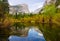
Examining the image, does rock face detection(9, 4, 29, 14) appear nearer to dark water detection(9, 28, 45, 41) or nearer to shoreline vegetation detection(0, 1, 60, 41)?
shoreline vegetation detection(0, 1, 60, 41)

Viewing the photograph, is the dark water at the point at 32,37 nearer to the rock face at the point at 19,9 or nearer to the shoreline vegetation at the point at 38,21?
the shoreline vegetation at the point at 38,21

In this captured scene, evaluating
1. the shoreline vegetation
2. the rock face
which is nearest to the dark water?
the shoreline vegetation

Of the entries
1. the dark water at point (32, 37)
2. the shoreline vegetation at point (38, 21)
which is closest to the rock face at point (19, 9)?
the shoreline vegetation at point (38, 21)

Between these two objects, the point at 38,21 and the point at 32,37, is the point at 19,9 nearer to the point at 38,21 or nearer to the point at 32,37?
the point at 38,21

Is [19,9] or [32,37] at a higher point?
[19,9]

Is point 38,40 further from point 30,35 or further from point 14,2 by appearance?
point 14,2

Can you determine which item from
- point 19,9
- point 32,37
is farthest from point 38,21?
point 19,9

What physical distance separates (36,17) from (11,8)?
1.51 feet

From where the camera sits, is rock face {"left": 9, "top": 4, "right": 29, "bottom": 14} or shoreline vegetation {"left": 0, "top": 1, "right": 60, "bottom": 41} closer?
shoreline vegetation {"left": 0, "top": 1, "right": 60, "bottom": 41}

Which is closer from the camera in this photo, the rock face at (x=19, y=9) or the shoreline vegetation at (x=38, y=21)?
the shoreline vegetation at (x=38, y=21)

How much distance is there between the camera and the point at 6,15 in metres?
3.38

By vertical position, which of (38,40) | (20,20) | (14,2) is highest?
(14,2)

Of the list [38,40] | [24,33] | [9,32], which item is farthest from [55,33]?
[9,32]

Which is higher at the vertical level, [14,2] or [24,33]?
[14,2]
